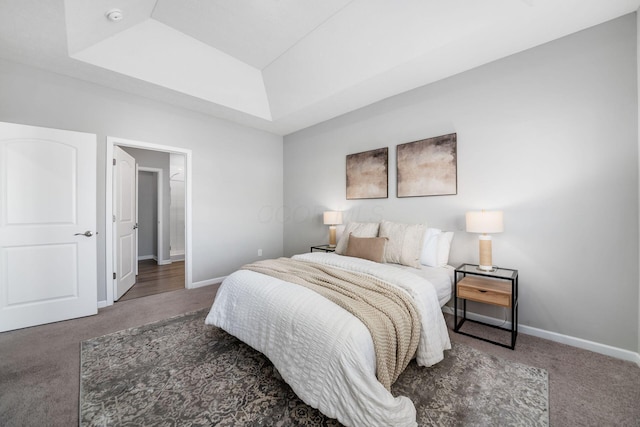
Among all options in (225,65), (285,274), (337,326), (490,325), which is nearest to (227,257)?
(285,274)

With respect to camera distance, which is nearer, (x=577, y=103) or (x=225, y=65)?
(x=577, y=103)

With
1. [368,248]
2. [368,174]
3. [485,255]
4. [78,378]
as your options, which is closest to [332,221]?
[368,174]

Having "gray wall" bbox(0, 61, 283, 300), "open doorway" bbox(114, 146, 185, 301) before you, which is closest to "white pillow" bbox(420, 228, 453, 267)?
"gray wall" bbox(0, 61, 283, 300)

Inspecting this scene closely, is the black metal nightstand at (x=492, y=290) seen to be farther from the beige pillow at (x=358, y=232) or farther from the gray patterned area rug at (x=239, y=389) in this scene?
the beige pillow at (x=358, y=232)

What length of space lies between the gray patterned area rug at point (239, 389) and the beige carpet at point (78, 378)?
0.09 m

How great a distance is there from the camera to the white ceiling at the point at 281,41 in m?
A: 2.07

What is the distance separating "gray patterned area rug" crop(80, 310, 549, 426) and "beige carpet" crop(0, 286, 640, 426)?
0.28 ft

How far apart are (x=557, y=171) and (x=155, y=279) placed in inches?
219

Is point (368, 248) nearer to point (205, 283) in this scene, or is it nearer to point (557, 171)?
point (557, 171)

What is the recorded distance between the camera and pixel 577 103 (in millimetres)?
2172

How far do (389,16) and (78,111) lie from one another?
3.54 metres

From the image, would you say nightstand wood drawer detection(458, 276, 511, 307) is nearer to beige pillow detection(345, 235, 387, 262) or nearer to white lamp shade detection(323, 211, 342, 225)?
beige pillow detection(345, 235, 387, 262)

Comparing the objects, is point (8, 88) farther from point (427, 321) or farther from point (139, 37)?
point (427, 321)

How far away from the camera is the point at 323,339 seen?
1.38 m
